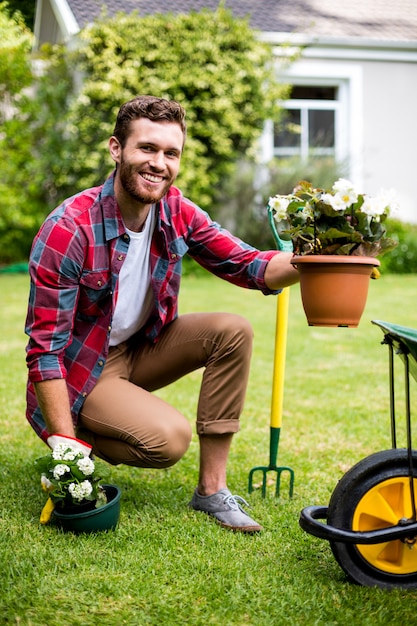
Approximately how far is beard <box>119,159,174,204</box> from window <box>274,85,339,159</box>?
8.90 metres

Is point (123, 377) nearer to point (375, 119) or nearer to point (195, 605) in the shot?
point (195, 605)

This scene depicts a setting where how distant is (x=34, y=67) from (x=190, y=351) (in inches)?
384

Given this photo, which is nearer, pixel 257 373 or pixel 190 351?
pixel 190 351

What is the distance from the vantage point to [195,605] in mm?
2121

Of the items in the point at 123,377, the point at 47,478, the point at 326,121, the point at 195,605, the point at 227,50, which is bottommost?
the point at 195,605

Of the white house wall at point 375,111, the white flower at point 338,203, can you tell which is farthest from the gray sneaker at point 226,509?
the white house wall at point 375,111

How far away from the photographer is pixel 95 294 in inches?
107

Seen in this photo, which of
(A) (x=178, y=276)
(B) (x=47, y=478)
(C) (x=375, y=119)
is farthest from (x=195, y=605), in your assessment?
(C) (x=375, y=119)

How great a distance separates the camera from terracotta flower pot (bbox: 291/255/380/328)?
7.76 feet

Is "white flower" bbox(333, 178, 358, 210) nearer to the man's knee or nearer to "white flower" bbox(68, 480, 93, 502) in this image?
the man's knee

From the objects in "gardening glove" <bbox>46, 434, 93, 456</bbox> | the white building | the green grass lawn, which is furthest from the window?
"gardening glove" <bbox>46, 434, 93, 456</bbox>

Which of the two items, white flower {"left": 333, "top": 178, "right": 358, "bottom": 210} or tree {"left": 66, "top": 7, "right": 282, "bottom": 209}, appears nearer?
white flower {"left": 333, "top": 178, "right": 358, "bottom": 210}

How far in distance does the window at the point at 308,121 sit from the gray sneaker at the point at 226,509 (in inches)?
356

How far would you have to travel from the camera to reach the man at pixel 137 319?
260 cm
